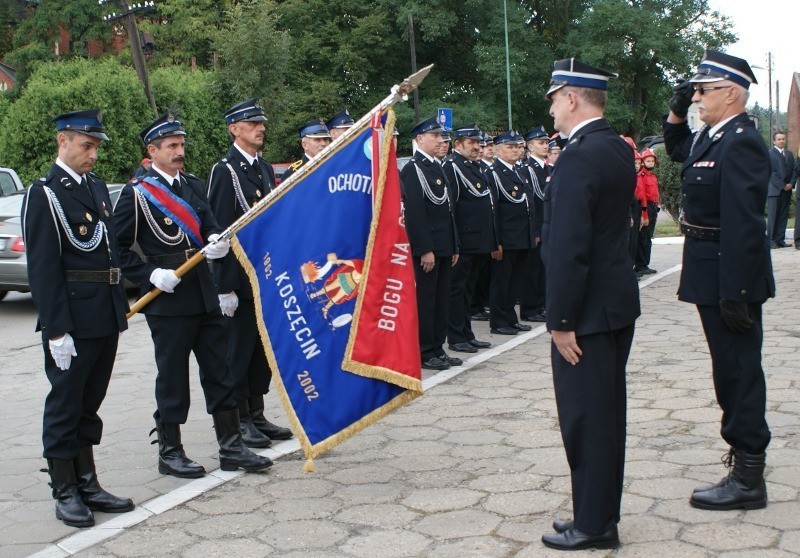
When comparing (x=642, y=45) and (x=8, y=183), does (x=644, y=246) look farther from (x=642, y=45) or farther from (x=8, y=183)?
(x=642, y=45)

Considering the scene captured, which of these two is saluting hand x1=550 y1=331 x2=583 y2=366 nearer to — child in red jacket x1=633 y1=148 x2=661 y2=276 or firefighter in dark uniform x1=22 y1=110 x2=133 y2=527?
firefighter in dark uniform x1=22 y1=110 x2=133 y2=527

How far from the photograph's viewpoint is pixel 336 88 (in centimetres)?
4209

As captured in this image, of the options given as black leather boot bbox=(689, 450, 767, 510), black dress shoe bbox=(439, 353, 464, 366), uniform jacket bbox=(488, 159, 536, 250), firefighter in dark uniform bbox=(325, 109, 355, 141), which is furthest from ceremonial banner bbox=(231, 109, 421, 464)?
uniform jacket bbox=(488, 159, 536, 250)

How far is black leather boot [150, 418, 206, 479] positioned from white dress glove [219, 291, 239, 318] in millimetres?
748

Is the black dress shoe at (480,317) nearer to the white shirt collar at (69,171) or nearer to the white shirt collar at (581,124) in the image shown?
the white shirt collar at (69,171)

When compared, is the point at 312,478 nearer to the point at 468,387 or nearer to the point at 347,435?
the point at 347,435

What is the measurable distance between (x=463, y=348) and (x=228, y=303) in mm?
3497

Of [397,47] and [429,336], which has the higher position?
[397,47]

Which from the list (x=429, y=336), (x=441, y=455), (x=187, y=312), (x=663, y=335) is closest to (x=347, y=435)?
(x=441, y=455)

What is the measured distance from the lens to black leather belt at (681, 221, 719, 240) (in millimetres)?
4504

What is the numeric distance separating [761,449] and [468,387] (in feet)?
10.0

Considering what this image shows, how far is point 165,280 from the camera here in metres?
5.12

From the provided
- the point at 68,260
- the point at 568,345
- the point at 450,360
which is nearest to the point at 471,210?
the point at 450,360

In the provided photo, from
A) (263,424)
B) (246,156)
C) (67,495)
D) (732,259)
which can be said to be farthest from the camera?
(263,424)
